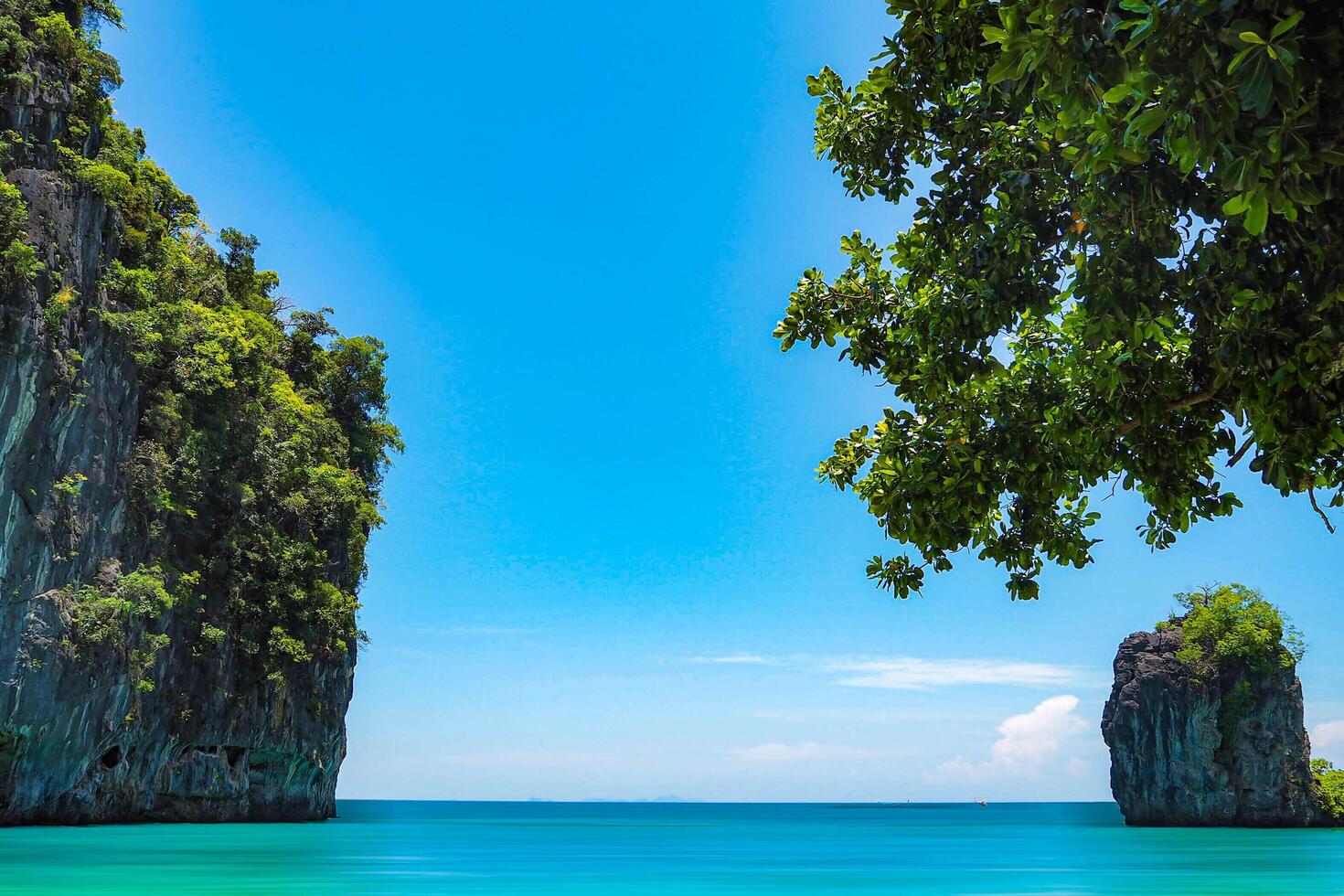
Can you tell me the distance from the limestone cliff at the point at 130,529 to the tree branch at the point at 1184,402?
2305cm

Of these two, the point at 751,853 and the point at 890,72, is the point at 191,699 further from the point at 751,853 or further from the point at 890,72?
the point at 890,72

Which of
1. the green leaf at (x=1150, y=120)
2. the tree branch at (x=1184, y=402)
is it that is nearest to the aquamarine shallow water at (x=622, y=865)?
the tree branch at (x=1184, y=402)

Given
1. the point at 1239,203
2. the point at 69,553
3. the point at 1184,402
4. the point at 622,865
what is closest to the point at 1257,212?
the point at 1239,203

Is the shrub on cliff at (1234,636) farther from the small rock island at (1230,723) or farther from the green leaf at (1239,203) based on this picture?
the green leaf at (1239,203)

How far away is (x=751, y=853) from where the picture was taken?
35219 millimetres

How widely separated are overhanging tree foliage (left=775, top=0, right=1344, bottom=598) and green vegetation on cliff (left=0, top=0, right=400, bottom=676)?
2192 cm

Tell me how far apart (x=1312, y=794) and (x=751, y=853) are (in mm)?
30927

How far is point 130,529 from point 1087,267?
2885cm

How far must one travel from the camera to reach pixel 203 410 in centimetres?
3095

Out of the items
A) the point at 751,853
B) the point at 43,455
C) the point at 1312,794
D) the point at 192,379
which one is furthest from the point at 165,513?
the point at 1312,794

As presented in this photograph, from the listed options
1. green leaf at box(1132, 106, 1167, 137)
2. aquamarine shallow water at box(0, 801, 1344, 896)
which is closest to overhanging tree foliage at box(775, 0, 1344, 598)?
green leaf at box(1132, 106, 1167, 137)

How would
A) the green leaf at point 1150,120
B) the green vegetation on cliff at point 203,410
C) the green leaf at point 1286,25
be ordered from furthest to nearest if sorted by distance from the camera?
the green vegetation on cliff at point 203,410 → the green leaf at point 1150,120 → the green leaf at point 1286,25

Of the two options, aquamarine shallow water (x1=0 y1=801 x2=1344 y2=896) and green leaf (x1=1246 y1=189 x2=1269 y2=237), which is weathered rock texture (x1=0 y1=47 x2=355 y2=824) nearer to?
aquamarine shallow water (x1=0 y1=801 x2=1344 y2=896)

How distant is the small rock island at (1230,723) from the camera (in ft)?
154
